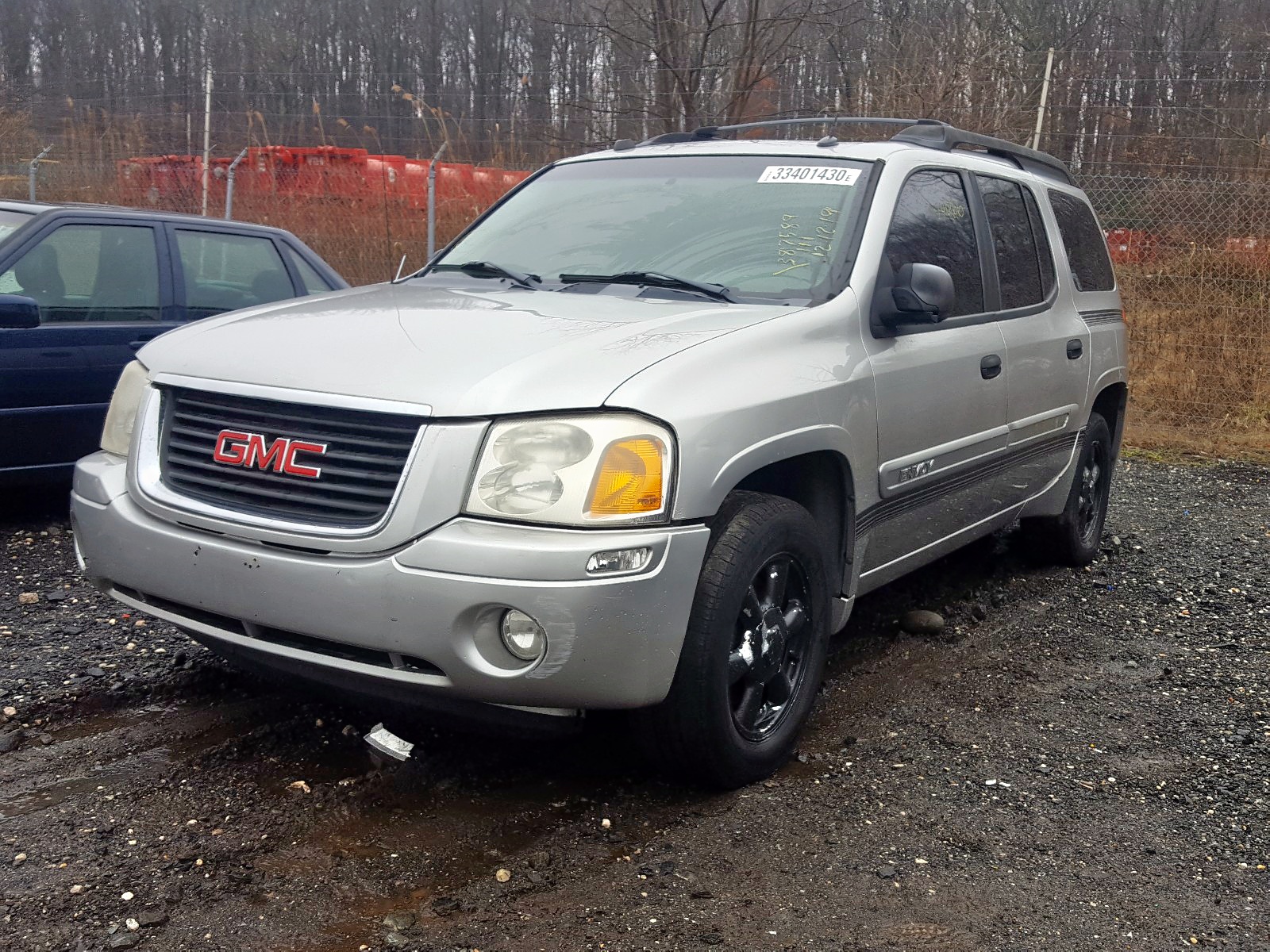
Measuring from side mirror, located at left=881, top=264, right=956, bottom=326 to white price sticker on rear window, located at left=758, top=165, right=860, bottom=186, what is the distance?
1.47 feet

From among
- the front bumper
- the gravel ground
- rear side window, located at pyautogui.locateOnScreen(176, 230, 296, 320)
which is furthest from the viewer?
rear side window, located at pyautogui.locateOnScreen(176, 230, 296, 320)

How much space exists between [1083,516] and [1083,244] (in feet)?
4.23

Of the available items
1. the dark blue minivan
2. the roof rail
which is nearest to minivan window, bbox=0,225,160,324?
the dark blue minivan

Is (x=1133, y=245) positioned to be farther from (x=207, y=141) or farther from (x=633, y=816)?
(x=207, y=141)

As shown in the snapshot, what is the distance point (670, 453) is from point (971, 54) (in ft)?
33.9

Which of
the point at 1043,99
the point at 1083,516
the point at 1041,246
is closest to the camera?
the point at 1041,246

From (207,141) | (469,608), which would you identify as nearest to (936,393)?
(469,608)

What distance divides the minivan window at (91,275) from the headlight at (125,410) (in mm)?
2298

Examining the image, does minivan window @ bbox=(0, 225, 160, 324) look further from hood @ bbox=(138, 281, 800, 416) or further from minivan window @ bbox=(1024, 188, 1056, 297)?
minivan window @ bbox=(1024, 188, 1056, 297)

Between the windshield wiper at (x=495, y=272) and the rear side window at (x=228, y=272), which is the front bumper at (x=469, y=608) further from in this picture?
the rear side window at (x=228, y=272)

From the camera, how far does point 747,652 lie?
10.9ft

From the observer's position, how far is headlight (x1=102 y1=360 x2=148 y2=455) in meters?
3.53

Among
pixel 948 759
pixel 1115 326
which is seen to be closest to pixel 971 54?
pixel 1115 326

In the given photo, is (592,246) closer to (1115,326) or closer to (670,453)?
(670,453)
